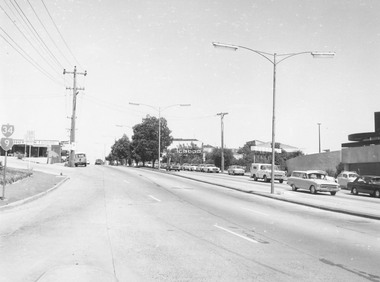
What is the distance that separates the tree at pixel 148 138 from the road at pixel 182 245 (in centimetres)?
7215

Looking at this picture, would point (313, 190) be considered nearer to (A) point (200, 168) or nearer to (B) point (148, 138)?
(A) point (200, 168)

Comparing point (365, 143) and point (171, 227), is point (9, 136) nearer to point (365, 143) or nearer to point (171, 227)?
point (171, 227)

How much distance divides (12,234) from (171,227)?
167 inches

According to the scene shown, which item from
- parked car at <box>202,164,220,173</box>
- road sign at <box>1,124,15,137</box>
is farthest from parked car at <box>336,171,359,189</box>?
parked car at <box>202,164,220,173</box>

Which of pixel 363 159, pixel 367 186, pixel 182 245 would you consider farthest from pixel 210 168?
pixel 182 245

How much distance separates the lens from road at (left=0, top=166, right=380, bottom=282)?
6465 millimetres

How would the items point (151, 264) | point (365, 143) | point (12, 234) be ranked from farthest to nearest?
point (365, 143) < point (12, 234) < point (151, 264)

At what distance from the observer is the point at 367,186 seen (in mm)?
28797

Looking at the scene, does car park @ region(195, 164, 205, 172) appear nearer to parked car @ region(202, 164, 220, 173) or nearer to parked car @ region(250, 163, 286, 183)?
parked car @ region(202, 164, 220, 173)

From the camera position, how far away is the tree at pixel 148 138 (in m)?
87.6

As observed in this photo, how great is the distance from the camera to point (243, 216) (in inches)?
553

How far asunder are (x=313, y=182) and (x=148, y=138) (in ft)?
210

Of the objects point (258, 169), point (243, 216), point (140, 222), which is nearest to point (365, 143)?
point (258, 169)

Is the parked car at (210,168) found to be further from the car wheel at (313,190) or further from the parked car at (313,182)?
the car wheel at (313,190)
